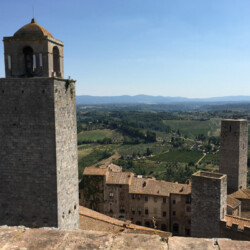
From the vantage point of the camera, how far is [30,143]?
36.0 ft

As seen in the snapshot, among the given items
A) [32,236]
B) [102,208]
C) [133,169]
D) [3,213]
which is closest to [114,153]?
[133,169]

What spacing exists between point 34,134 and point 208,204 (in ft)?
42.0

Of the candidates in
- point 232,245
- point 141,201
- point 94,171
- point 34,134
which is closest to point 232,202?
point 141,201

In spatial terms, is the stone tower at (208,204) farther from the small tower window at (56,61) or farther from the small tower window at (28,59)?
the small tower window at (28,59)

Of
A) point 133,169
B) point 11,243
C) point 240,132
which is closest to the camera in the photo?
point 11,243

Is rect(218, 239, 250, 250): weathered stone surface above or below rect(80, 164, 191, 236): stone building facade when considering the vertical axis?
above

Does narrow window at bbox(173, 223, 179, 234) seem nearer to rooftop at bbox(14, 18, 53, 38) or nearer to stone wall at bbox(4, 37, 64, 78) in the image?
stone wall at bbox(4, 37, 64, 78)

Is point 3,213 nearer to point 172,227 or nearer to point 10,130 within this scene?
point 10,130

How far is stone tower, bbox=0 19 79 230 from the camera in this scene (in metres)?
10.7

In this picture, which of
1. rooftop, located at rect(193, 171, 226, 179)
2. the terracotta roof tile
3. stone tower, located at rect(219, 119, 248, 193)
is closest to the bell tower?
rooftop, located at rect(193, 171, 226, 179)

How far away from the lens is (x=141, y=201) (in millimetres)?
28922

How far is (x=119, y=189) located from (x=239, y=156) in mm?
12599

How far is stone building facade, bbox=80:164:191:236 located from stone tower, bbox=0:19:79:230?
53.6 ft

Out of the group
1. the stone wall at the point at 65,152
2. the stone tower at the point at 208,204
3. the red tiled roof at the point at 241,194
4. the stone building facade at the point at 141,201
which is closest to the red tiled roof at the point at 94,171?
the stone building facade at the point at 141,201
